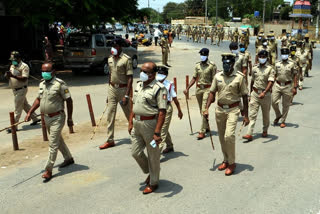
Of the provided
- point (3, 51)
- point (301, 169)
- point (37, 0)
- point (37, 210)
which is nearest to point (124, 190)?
point (37, 210)

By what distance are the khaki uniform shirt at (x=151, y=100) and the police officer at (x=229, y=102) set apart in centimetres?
142

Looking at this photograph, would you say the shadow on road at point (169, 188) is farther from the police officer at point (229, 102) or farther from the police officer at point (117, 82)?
the police officer at point (117, 82)

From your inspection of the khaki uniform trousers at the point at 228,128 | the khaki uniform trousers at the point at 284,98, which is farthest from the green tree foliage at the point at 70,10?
the khaki uniform trousers at the point at 228,128

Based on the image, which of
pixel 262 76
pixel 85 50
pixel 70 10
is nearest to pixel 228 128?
pixel 262 76

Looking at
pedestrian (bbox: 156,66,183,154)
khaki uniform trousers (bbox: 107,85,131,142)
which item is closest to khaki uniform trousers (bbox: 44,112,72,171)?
khaki uniform trousers (bbox: 107,85,131,142)

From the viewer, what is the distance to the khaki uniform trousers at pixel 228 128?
237 inches

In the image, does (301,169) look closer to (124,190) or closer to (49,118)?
(124,190)

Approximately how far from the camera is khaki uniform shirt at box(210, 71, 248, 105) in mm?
6109

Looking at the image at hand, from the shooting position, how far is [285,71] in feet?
30.9

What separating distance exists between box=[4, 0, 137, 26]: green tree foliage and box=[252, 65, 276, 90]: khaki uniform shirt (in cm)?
980

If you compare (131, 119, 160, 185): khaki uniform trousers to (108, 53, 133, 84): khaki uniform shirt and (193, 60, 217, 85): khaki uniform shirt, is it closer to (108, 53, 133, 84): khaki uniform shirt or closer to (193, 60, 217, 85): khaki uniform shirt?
(108, 53, 133, 84): khaki uniform shirt

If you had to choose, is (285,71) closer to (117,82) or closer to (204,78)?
(204,78)

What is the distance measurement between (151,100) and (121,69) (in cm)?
273

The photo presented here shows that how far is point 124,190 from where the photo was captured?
5680mm
